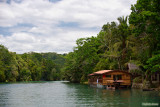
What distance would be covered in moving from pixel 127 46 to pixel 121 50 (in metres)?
2.83

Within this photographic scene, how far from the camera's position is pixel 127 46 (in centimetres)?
5041

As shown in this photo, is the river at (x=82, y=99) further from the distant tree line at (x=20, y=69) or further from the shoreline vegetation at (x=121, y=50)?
the distant tree line at (x=20, y=69)

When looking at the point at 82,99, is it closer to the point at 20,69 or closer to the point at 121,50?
the point at 121,50

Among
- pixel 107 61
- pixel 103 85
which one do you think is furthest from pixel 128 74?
pixel 107 61

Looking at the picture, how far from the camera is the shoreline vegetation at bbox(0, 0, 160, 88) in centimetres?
2647

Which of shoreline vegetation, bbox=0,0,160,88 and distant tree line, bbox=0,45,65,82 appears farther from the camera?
distant tree line, bbox=0,45,65,82

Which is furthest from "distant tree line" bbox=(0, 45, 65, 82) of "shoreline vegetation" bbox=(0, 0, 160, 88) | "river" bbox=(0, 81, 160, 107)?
"river" bbox=(0, 81, 160, 107)

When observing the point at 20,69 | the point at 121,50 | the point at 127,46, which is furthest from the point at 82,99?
the point at 20,69

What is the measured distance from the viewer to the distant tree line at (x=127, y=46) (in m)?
26.2

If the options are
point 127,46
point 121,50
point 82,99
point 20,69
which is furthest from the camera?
point 20,69

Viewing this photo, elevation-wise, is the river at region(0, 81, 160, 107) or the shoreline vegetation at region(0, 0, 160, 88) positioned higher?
the shoreline vegetation at region(0, 0, 160, 88)

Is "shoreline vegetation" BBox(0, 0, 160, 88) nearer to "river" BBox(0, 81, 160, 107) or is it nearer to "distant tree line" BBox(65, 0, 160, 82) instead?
"distant tree line" BBox(65, 0, 160, 82)

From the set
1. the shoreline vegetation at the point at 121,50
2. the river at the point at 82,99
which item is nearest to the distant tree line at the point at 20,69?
the shoreline vegetation at the point at 121,50

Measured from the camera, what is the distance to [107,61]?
2286 inches
